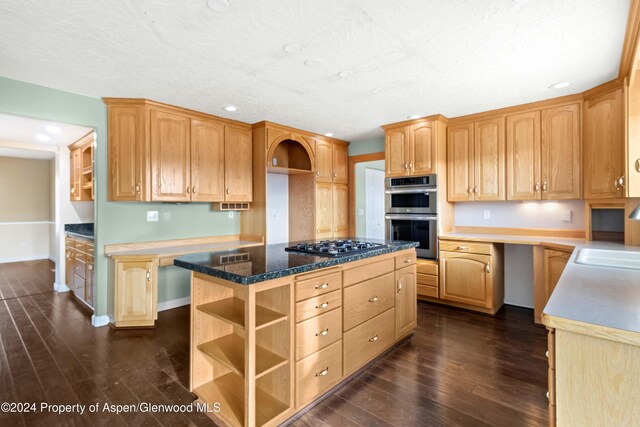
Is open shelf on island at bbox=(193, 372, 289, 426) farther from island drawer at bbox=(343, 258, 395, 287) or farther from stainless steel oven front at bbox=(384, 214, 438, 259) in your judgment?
stainless steel oven front at bbox=(384, 214, 438, 259)

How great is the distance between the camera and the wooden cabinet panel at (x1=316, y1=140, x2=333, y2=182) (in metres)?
4.90

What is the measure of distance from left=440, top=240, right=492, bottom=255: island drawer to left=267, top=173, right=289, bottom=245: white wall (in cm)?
246

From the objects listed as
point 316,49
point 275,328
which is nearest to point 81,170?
point 316,49

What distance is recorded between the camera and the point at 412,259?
2.96 m

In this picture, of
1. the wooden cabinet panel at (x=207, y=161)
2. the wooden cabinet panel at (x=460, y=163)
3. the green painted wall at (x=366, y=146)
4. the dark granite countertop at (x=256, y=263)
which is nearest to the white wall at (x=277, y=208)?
the wooden cabinet panel at (x=207, y=161)

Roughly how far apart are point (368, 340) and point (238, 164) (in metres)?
2.89

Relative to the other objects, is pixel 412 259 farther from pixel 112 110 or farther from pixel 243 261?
pixel 112 110

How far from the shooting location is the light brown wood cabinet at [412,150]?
3.98 meters

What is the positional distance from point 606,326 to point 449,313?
2969 mm

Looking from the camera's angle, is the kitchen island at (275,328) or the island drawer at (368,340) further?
the island drawer at (368,340)

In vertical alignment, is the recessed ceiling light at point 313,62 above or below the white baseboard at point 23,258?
above

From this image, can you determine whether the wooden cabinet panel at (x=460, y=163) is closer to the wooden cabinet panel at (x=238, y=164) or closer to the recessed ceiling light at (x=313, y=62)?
the recessed ceiling light at (x=313, y=62)

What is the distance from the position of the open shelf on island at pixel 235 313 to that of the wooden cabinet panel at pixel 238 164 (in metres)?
2.30

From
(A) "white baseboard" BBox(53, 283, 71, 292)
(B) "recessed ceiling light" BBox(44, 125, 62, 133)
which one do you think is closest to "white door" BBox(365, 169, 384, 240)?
(B) "recessed ceiling light" BBox(44, 125, 62, 133)
